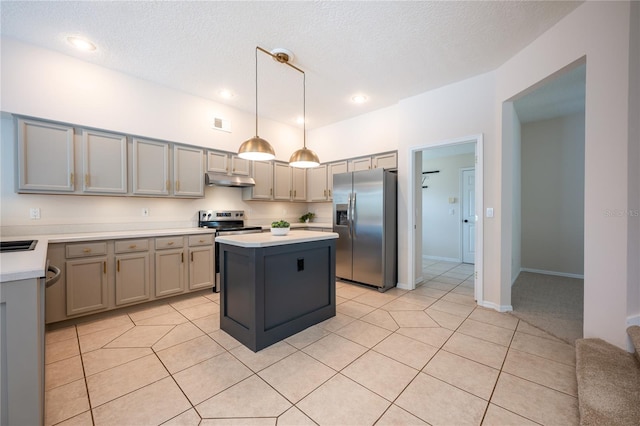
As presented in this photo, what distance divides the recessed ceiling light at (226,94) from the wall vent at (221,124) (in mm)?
385

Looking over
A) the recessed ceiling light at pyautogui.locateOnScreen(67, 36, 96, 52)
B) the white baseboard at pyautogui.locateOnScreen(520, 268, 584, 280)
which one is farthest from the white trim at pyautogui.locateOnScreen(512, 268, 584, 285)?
the recessed ceiling light at pyautogui.locateOnScreen(67, 36, 96, 52)

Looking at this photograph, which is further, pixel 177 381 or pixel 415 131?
pixel 415 131

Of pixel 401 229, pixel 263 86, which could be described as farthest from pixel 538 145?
pixel 263 86

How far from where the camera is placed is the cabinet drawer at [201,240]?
139 inches

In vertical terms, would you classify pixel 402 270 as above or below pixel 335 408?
above

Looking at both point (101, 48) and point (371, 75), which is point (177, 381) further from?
point (371, 75)

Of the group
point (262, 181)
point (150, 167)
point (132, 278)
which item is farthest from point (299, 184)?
point (132, 278)

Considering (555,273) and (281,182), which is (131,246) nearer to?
(281,182)

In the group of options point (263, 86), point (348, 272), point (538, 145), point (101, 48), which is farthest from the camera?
point (538, 145)

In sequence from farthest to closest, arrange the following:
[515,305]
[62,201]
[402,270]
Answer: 1. [402,270]
2. [515,305]
3. [62,201]

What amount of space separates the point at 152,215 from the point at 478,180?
449cm

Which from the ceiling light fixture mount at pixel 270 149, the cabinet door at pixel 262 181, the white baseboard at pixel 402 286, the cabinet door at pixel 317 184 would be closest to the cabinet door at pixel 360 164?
the cabinet door at pixel 317 184

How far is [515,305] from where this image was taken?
3252mm

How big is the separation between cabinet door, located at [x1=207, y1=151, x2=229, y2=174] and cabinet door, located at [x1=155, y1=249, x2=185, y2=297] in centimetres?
138
